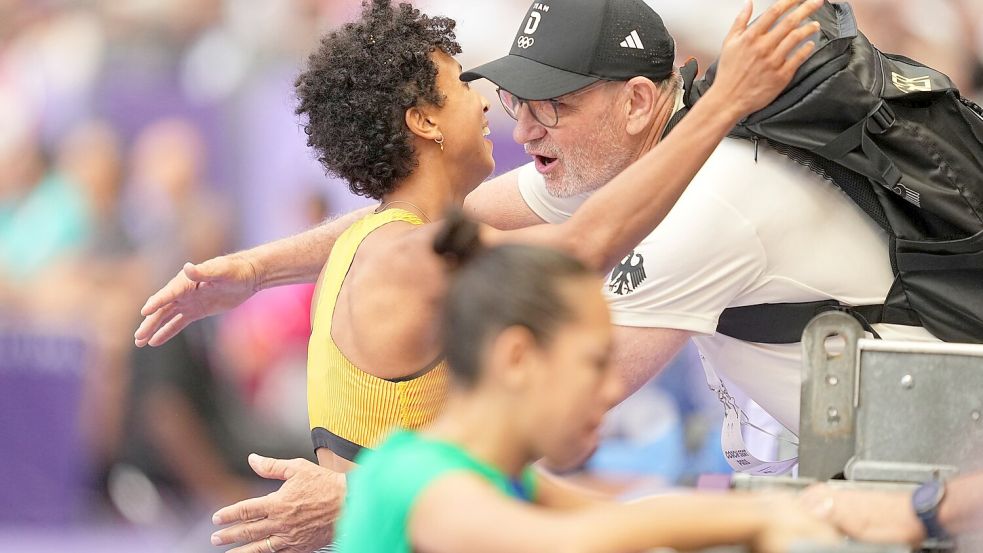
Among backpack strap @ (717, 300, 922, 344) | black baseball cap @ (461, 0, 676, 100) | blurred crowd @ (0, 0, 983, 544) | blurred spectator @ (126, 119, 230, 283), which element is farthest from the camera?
blurred spectator @ (126, 119, 230, 283)

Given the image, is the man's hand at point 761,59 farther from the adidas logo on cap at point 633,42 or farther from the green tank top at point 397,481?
the green tank top at point 397,481

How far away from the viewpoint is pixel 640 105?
3232mm

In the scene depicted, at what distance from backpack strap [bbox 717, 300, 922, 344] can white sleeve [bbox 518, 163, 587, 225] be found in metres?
0.64

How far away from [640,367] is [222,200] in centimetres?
373

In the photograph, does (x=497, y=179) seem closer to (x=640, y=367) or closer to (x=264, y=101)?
(x=640, y=367)

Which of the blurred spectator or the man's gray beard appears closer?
the man's gray beard

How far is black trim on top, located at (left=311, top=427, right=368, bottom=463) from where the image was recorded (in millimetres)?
2738

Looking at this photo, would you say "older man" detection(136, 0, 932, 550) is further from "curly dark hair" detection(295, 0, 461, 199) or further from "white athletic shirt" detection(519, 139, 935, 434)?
"curly dark hair" detection(295, 0, 461, 199)

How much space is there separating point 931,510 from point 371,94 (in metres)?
1.50

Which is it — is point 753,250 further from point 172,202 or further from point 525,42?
point 172,202

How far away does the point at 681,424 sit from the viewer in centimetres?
570

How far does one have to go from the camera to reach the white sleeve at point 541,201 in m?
3.55

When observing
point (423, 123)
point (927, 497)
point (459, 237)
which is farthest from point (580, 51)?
point (927, 497)

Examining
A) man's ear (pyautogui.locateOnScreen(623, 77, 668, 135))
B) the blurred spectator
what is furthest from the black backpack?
the blurred spectator
